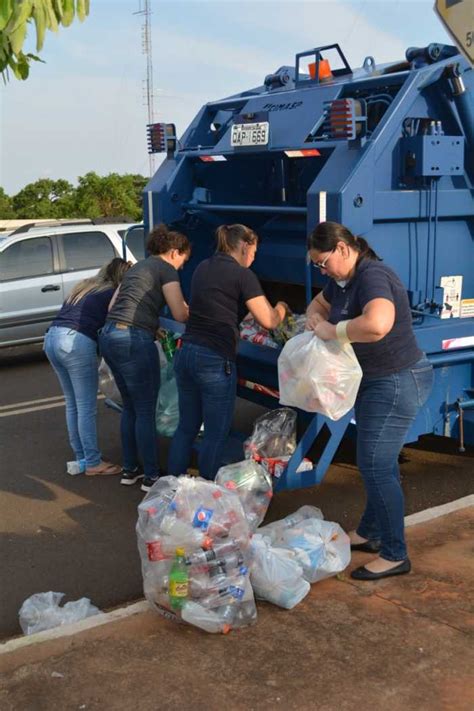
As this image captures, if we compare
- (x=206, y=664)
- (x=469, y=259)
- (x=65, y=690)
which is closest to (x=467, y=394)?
(x=469, y=259)

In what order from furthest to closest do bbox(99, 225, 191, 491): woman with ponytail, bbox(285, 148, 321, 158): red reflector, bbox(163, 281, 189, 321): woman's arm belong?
1. bbox(99, 225, 191, 491): woman with ponytail
2. bbox(163, 281, 189, 321): woman's arm
3. bbox(285, 148, 321, 158): red reflector

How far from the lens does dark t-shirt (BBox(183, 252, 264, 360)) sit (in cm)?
452

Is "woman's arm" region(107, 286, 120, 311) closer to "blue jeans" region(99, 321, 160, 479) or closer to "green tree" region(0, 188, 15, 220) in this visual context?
"blue jeans" region(99, 321, 160, 479)

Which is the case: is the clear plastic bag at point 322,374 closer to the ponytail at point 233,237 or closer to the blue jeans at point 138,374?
the ponytail at point 233,237

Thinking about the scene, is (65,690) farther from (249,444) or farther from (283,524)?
(249,444)

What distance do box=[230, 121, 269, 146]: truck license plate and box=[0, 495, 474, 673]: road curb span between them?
2966mm

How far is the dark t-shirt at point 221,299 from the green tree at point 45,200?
27.5 m

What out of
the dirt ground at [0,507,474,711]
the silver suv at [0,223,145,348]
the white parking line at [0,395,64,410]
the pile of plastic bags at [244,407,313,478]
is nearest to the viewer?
the dirt ground at [0,507,474,711]

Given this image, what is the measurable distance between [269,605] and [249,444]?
125 centimetres

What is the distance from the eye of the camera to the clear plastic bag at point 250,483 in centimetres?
423

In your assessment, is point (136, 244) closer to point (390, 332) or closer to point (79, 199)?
point (390, 332)

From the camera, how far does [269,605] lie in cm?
367

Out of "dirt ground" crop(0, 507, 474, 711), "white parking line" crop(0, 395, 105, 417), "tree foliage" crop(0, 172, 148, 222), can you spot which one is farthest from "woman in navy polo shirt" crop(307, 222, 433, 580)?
"tree foliage" crop(0, 172, 148, 222)

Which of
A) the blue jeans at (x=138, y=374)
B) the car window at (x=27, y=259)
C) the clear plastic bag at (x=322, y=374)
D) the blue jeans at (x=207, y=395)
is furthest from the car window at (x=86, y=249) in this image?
the clear plastic bag at (x=322, y=374)
